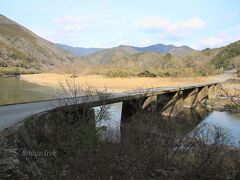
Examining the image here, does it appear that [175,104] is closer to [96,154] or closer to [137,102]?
[137,102]

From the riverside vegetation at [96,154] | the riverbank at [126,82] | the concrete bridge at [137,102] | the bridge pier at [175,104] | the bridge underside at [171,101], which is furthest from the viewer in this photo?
the riverbank at [126,82]

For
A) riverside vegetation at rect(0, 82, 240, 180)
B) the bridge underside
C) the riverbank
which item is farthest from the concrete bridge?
the riverbank

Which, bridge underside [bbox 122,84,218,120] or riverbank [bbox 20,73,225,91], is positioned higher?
riverbank [bbox 20,73,225,91]

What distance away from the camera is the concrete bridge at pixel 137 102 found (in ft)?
50.4

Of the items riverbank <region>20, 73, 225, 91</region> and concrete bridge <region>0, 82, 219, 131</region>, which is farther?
riverbank <region>20, 73, 225, 91</region>

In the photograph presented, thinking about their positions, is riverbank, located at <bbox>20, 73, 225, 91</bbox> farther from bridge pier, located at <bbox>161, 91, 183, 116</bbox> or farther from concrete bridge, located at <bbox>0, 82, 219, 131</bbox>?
bridge pier, located at <bbox>161, 91, 183, 116</bbox>

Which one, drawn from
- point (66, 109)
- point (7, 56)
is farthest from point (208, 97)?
point (7, 56)

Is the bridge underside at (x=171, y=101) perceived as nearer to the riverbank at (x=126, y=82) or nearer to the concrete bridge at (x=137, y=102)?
the concrete bridge at (x=137, y=102)

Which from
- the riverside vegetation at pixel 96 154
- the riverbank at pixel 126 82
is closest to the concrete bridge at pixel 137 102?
the riverside vegetation at pixel 96 154

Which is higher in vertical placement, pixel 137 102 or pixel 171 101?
pixel 137 102

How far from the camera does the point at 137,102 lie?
99.0 ft

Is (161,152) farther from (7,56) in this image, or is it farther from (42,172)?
(7,56)

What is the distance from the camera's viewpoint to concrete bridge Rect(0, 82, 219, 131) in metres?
15.4

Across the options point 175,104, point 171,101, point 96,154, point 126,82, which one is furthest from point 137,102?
point 126,82
